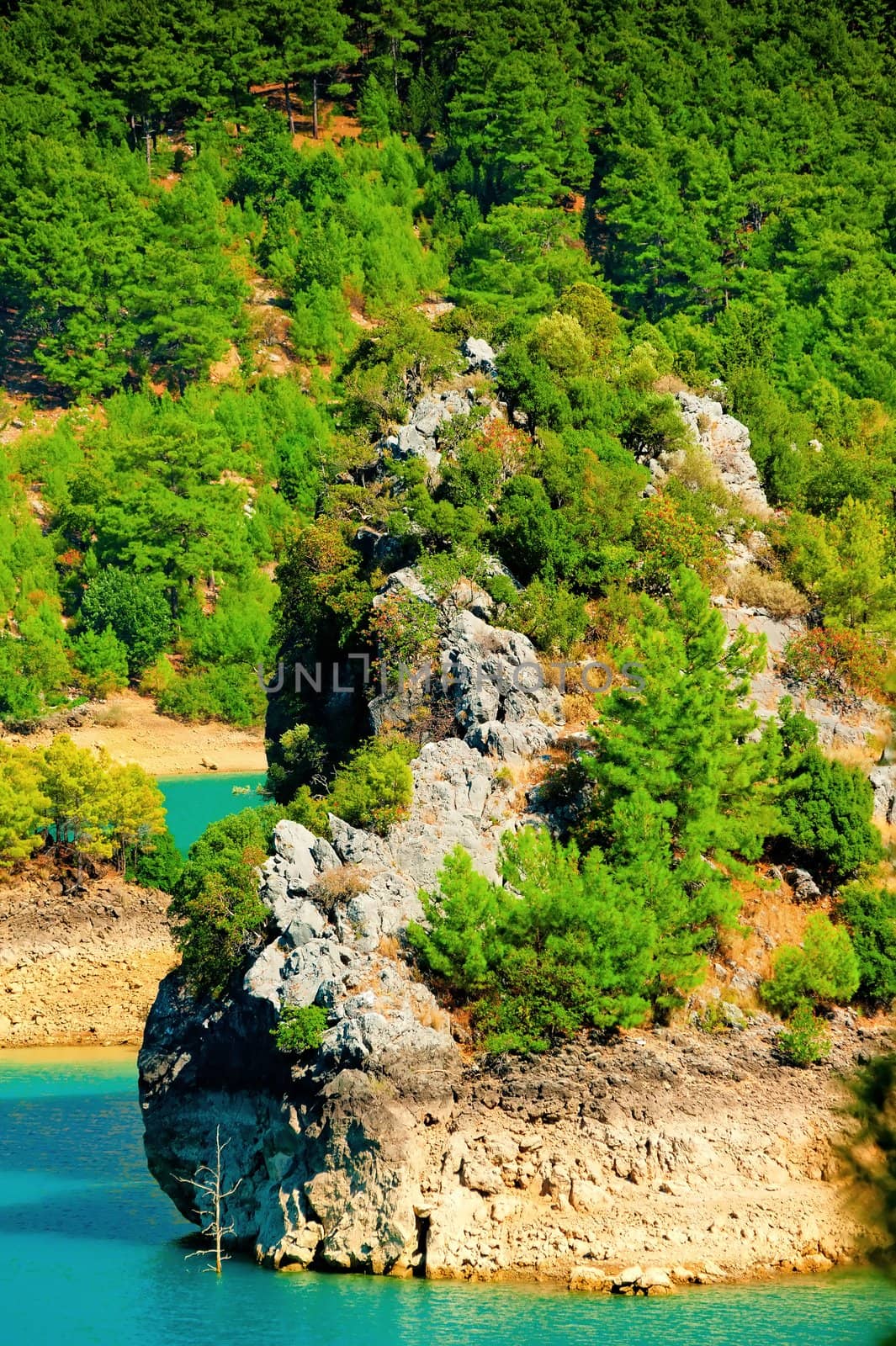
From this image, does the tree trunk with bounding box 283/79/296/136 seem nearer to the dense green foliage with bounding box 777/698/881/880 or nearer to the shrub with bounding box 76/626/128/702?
the shrub with bounding box 76/626/128/702

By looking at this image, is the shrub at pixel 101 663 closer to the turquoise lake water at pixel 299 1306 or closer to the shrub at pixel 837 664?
the shrub at pixel 837 664

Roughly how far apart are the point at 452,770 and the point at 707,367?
29.9m

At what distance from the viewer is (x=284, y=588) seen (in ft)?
193

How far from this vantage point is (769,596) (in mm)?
54906

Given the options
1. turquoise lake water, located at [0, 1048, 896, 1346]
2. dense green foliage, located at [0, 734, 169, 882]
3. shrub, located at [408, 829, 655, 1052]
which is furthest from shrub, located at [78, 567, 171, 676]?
shrub, located at [408, 829, 655, 1052]

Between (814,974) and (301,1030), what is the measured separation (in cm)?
1043

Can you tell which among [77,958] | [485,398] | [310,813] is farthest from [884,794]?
[77,958]

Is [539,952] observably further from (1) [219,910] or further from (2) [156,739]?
(2) [156,739]

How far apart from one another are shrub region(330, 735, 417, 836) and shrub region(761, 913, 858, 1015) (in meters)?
8.42

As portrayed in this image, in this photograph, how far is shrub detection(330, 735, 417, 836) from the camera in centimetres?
4516

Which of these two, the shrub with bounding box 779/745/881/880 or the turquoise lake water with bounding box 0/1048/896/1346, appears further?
the shrub with bounding box 779/745/881/880

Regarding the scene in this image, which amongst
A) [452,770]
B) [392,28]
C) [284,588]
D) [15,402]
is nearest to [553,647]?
[452,770]

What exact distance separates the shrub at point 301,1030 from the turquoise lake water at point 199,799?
1629 inches

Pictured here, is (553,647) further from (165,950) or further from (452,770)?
(165,950)
